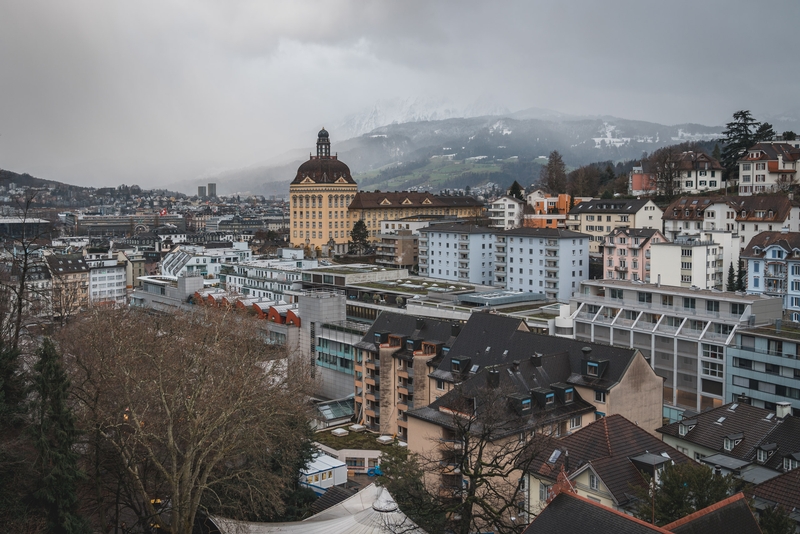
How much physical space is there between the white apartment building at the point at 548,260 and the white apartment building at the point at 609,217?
5.24 metres

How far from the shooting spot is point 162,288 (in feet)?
225

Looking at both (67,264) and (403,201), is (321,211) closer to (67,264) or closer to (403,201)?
(403,201)

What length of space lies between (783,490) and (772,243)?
3175cm

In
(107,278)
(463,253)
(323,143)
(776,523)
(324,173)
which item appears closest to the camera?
(776,523)

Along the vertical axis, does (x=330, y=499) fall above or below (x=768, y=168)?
below

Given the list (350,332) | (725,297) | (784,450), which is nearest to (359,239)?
(350,332)

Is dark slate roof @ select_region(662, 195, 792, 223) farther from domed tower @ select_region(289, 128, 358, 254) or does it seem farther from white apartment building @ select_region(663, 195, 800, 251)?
domed tower @ select_region(289, 128, 358, 254)

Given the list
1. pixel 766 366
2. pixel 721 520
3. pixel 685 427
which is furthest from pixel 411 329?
pixel 721 520

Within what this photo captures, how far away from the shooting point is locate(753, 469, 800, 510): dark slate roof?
20.0m

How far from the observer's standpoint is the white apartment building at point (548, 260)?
58.9 meters

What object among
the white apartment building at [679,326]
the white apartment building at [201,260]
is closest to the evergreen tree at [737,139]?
the white apartment building at [679,326]

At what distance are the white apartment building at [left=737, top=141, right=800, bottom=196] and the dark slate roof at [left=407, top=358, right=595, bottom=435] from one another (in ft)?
145

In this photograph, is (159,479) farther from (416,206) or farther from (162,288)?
(416,206)

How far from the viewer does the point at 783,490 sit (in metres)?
20.4
